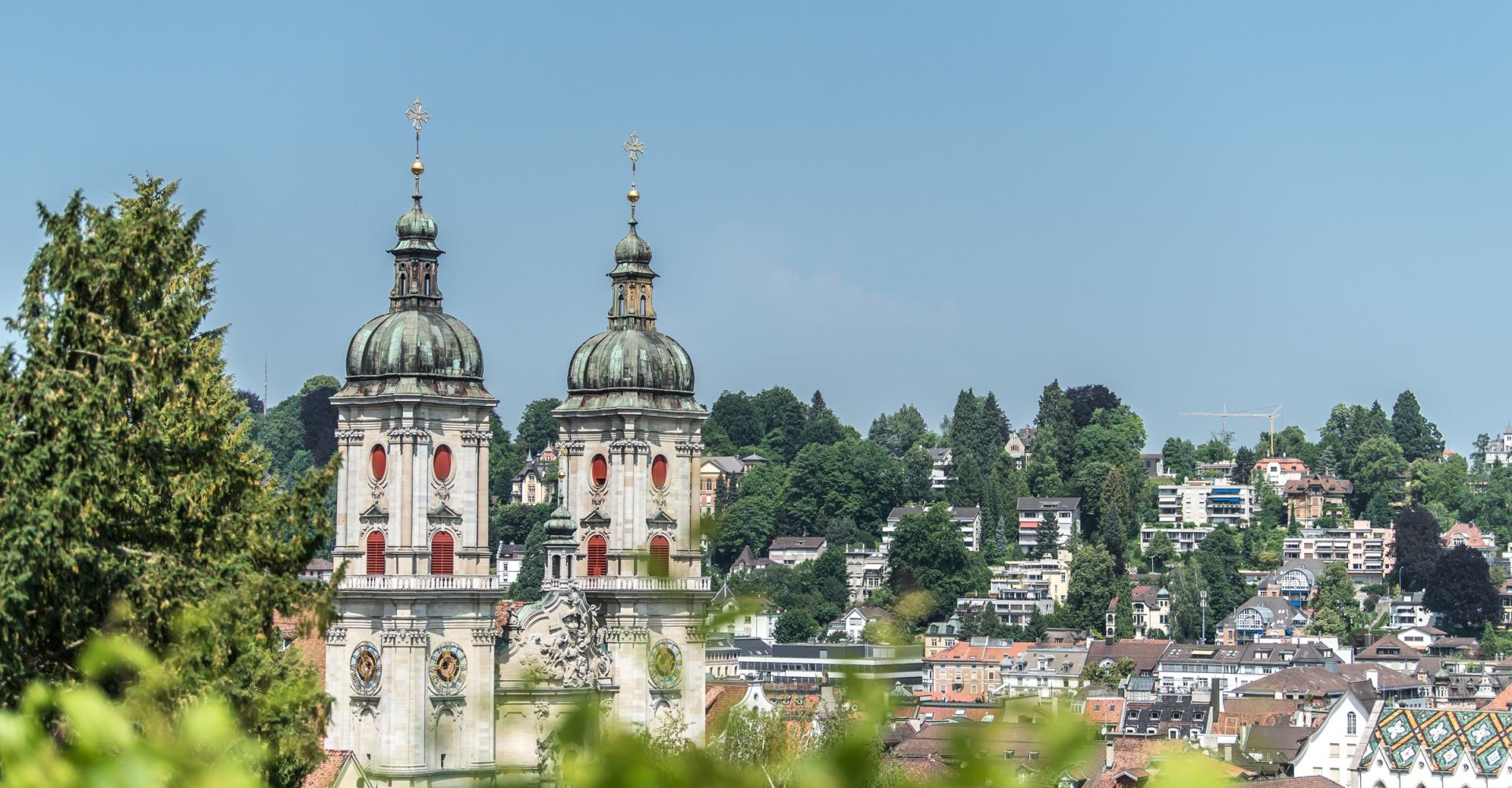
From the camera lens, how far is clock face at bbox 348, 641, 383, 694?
47812 millimetres

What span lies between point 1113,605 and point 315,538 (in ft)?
480

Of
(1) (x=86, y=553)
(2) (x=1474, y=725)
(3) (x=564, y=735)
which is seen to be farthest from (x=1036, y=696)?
(2) (x=1474, y=725)

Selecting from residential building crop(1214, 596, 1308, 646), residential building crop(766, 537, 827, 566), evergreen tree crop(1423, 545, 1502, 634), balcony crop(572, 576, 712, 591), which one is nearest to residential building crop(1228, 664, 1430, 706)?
residential building crop(1214, 596, 1308, 646)

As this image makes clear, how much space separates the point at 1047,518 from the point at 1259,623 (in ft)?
76.4

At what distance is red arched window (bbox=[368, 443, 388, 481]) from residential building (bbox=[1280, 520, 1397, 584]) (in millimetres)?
146326

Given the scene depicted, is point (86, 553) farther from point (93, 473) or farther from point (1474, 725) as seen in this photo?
point (1474, 725)

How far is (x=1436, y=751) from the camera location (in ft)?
272

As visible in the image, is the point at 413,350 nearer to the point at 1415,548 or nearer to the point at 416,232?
the point at 416,232

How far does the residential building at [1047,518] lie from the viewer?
184500 mm

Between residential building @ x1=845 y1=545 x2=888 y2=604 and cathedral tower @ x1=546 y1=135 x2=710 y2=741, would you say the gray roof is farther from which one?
cathedral tower @ x1=546 y1=135 x2=710 y2=741

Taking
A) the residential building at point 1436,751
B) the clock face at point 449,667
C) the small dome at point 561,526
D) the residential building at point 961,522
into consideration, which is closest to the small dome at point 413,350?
the small dome at point 561,526

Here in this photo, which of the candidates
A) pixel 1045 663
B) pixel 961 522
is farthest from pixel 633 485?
pixel 961 522

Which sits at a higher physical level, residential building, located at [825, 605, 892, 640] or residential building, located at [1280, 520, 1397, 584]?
residential building, located at [1280, 520, 1397, 584]

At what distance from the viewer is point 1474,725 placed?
8338 cm
